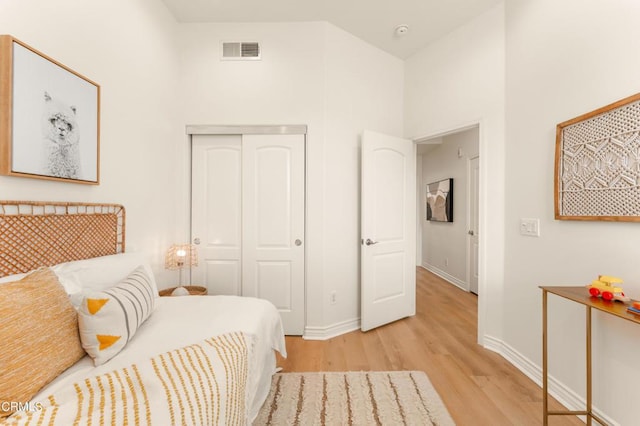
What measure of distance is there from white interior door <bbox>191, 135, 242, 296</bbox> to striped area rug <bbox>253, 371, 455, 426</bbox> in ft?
3.98

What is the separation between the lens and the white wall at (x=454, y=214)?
14.2 ft

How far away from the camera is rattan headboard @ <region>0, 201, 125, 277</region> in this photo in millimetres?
1242

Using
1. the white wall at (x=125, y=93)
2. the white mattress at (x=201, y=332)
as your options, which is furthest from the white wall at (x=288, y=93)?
the white mattress at (x=201, y=332)

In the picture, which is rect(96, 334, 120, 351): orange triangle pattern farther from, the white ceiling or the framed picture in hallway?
the framed picture in hallway

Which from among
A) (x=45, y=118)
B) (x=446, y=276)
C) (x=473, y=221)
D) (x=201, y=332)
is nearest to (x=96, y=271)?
(x=201, y=332)

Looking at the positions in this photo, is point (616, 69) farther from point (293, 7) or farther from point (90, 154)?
point (90, 154)

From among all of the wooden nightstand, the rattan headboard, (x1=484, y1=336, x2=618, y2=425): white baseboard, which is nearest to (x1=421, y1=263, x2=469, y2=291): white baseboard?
(x1=484, y1=336, x2=618, y2=425): white baseboard

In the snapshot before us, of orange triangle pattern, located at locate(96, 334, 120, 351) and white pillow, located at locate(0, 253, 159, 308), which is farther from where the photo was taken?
white pillow, located at locate(0, 253, 159, 308)

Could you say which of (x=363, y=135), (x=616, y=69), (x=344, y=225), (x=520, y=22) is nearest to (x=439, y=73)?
(x=520, y=22)

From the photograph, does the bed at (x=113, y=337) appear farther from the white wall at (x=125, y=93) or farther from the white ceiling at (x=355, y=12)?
the white ceiling at (x=355, y=12)

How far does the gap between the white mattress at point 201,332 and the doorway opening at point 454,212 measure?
2595mm

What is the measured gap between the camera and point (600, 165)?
5.03ft

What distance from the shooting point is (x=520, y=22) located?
215 centimetres

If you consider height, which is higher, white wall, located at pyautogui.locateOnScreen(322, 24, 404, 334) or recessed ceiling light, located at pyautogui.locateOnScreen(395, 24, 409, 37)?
recessed ceiling light, located at pyautogui.locateOnScreen(395, 24, 409, 37)
